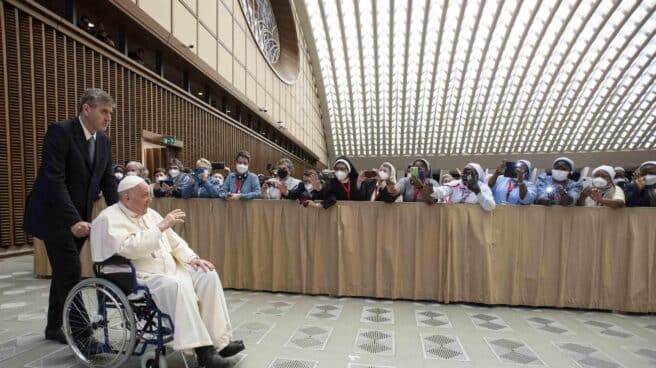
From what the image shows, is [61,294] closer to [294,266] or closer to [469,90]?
[294,266]

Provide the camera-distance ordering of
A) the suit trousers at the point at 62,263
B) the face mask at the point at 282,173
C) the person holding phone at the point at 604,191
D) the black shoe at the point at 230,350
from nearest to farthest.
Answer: the black shoe at the point at 230,350 < the suit trousers at the point at 62,263 < the person holding phone at the point at 604,191 < the face mask at the point at 282,173

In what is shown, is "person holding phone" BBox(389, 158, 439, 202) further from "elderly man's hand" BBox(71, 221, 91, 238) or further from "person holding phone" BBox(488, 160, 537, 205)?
"elderly man's hand" BBox(71, 221, 91, 238)

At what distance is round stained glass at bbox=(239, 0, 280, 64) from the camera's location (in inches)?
587

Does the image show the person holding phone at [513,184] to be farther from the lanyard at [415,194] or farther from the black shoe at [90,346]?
the black shoe at [90,346]

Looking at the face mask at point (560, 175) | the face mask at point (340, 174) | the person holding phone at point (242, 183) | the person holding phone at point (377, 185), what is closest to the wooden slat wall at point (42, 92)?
the person holding phone at point (242, 183)

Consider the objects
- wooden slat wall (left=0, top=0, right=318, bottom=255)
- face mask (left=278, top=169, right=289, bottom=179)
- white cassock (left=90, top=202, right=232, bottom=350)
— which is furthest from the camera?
face mask (left=278, top=169, right=289, bottom=179)

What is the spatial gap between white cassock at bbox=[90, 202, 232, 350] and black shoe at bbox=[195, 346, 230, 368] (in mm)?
51

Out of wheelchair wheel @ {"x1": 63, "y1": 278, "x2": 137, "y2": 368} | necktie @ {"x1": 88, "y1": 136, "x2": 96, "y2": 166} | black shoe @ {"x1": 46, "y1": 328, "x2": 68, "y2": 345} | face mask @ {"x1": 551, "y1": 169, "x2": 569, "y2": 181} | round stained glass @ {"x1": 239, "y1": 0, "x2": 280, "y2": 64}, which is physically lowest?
black shoe @ {"x1": 46, "y1": 328, "x2": 68, "y2": 345}

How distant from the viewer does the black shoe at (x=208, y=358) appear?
229cm

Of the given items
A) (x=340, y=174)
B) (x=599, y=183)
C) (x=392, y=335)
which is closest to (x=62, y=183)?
(x=340, y=174)

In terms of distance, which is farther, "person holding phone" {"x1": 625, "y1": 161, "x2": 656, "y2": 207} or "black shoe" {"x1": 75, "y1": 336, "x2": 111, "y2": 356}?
"person holding phone" {"x1": 625, "y1": 161, "x2": 656, "y2": 207}

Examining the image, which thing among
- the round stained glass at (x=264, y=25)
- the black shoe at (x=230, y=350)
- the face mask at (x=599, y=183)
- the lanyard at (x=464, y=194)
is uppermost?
the round stained glass at (x=264, y=25)

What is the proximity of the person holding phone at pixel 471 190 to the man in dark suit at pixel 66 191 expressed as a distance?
3.32m

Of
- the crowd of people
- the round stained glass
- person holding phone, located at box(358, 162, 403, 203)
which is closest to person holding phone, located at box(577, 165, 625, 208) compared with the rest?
the crowd of people
